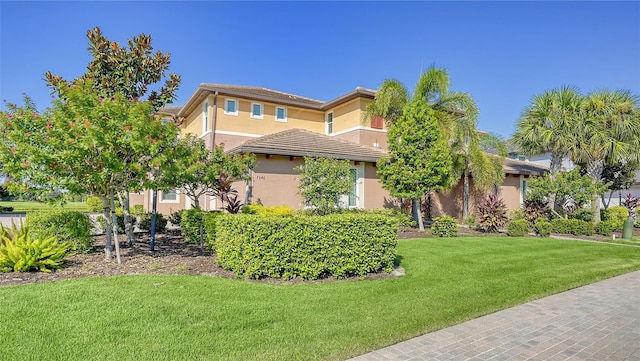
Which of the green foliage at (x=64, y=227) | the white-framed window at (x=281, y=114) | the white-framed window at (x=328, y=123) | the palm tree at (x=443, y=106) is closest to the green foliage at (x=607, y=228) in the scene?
the palm tree at (x=443, y=106)

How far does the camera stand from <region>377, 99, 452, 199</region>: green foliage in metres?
15.2

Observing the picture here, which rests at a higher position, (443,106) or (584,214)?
(443,106)

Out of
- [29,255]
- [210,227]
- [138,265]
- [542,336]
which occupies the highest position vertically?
[210,227]

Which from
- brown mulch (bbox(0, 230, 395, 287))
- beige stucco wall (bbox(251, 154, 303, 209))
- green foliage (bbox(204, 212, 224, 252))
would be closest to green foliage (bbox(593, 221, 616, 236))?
beige stucco wall (bbox(251, 154, 303, 209))

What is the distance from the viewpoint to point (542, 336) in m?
4.63

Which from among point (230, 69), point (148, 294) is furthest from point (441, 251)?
point (230, 69)

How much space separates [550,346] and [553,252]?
8320mm

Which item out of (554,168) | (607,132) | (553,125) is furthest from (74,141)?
(607,132)

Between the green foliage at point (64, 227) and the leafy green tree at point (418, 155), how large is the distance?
11.5 metres

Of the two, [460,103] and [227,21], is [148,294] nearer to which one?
[227,21]

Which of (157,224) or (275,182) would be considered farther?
(275,182)

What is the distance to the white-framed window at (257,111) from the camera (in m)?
20.0

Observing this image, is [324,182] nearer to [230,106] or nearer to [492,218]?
[230,106]

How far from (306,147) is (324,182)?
3468mm
